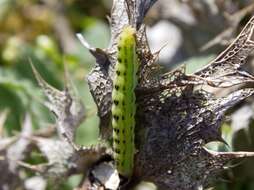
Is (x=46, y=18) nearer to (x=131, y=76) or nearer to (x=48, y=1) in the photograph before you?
(x=48, y=1)

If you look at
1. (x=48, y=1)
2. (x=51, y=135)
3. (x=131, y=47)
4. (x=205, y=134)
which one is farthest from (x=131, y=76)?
(x=48, y=1)

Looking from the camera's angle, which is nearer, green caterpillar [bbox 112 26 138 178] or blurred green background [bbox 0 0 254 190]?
green caterpillar [bbox 112 26 138 178]

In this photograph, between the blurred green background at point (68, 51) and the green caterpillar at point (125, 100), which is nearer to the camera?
the green caterpillar at point (125, 100)

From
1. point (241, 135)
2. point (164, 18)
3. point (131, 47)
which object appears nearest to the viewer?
point (131, 47)
